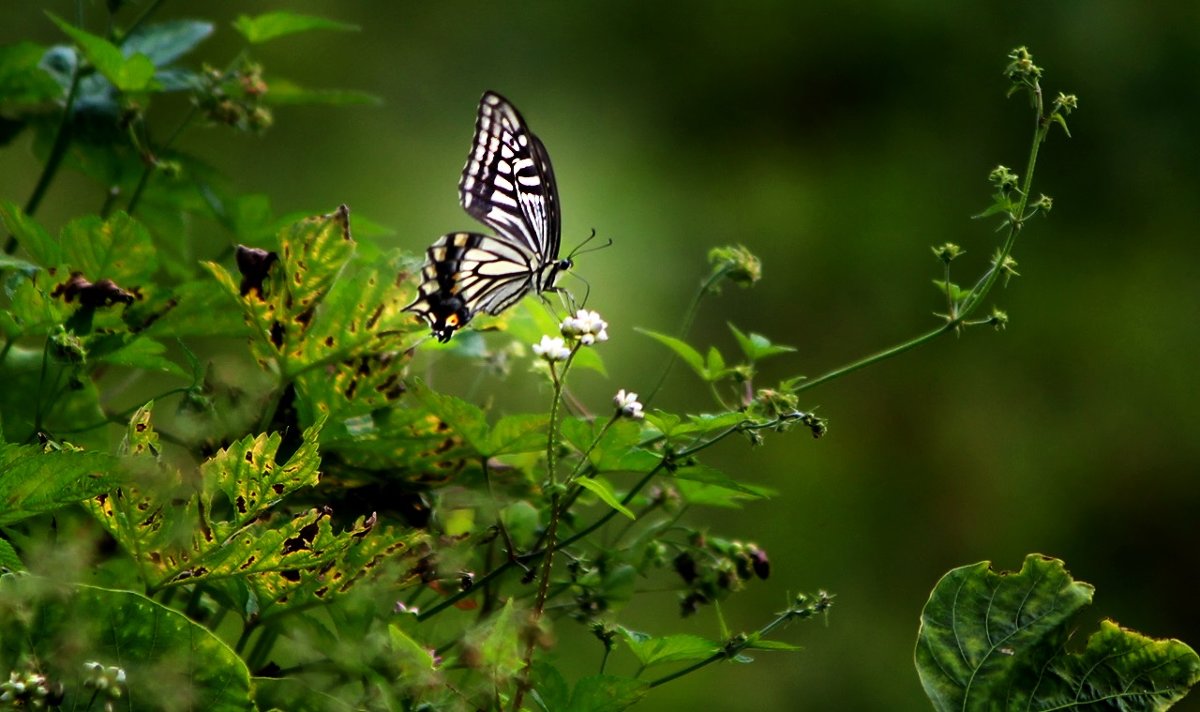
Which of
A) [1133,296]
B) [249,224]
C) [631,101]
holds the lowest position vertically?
[249,224]

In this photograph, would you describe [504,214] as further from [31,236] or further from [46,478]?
[46,478]

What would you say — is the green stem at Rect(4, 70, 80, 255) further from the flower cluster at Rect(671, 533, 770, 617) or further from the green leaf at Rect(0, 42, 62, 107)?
the flower cluster at Rect(671, 533, 770, 617)

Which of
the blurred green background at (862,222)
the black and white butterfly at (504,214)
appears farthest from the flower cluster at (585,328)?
the blurred green background at (862,222)

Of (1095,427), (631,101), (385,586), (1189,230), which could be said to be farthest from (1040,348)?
(385,586)

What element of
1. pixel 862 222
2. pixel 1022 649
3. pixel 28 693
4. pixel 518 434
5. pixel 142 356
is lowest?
pixel 28 693

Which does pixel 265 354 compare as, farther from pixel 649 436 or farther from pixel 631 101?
pixel 631 101

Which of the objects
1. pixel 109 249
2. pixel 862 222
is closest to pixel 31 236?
pixel 109 249
